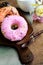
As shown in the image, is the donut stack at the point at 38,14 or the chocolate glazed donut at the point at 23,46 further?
the donut stack at the point at 38,14

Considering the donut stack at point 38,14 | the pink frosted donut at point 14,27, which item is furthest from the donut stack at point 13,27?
the donut stack at point 38,14

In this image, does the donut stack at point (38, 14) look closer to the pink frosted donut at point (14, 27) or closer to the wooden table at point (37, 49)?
the wooden table at point (37, 49)

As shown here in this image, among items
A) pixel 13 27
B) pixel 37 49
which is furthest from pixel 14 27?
pixel 37 49

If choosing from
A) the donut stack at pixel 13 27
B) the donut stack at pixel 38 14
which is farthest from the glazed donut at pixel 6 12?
the donut stack at pixel 38 14

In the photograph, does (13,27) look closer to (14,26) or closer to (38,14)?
(14,26)

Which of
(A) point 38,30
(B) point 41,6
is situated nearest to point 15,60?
(A) point 38,30

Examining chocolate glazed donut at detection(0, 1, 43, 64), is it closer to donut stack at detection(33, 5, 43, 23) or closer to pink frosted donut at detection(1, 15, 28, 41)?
pink frosted donut at detection(1, 15, 28, 41)

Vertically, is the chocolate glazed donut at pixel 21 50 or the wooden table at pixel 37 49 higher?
the chocolate glazed donut at pixel 21 50

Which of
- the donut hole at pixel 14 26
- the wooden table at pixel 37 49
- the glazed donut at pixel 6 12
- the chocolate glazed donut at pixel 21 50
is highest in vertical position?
the glazed donut at pixel 6 12
